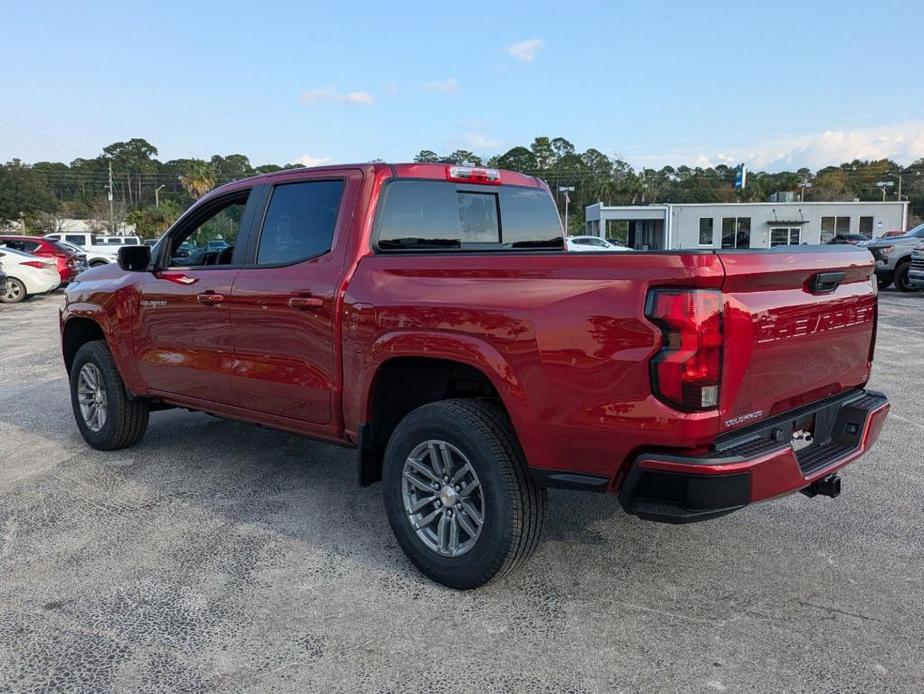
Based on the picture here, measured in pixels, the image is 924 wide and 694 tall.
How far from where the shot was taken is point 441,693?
2.69m

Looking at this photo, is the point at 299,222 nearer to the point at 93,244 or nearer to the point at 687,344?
the point at 687,344

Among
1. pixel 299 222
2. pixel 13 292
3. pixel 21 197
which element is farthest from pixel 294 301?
pixel 21 197

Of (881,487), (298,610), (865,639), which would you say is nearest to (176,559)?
(298,610)

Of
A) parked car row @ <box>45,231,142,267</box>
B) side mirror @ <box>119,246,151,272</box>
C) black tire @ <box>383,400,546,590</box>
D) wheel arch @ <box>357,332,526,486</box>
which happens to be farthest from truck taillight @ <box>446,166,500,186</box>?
parked car row @ <box>45,231,142,267</box>

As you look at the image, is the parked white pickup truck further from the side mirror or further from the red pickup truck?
the red pickup truck

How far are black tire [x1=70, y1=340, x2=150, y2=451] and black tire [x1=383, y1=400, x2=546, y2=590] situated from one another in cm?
296

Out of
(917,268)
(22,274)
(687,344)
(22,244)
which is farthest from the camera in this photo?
(22,244)

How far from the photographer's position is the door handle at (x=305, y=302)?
3910 mm

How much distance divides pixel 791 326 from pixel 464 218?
2.02 meters

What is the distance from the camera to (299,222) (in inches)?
167

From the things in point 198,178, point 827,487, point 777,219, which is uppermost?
point 198,178

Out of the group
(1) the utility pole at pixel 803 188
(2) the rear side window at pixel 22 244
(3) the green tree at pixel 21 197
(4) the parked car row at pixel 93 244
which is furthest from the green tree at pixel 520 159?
(2) the rear side window at pixel 22 244

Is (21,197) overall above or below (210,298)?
above

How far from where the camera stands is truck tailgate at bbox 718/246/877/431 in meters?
2.79
